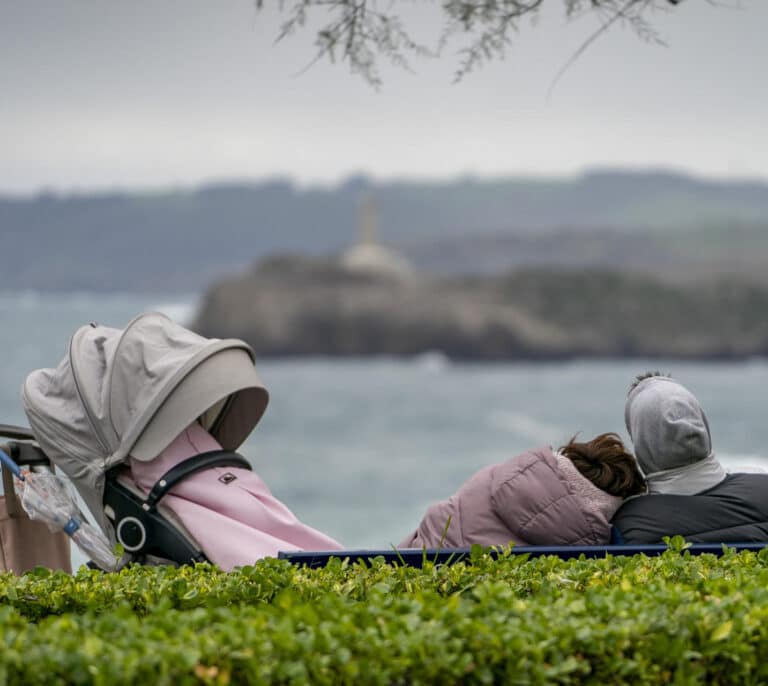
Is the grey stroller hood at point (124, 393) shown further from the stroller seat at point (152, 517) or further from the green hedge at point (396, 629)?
the green hedge at point (396, 629)

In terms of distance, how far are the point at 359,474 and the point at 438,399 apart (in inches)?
831

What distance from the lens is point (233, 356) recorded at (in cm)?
435

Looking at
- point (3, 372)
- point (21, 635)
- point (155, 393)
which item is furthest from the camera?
point (3, 372)

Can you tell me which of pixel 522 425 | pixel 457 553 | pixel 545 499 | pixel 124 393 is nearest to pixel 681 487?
pixel 545 499

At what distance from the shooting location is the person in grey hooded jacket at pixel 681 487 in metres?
3.79

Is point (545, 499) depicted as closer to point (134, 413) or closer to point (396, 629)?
point (396, 629)

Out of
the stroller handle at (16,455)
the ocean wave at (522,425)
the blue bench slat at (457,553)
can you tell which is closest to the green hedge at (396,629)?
the blue bench slat at (457,553)

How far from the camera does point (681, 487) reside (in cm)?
388

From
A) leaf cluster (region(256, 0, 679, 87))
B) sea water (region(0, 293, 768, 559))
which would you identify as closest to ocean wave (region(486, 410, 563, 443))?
sea water (region(0, 293, 768, 559))

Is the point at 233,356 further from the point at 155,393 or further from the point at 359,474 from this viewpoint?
the point at 359,474

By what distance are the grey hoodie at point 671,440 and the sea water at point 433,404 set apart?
47.1 meters

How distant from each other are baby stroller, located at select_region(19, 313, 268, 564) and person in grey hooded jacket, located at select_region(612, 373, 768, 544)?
145 centimetres

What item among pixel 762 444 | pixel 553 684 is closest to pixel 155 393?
pixel 553 684

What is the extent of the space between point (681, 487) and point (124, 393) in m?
2.01
